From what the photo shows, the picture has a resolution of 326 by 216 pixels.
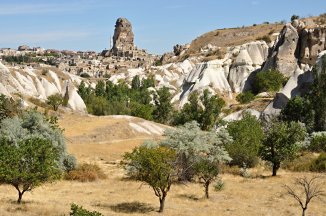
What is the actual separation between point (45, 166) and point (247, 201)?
12061 mm

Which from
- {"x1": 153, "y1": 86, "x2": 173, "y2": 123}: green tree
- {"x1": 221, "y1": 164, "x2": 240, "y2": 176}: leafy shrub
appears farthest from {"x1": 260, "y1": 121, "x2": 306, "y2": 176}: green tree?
{"x1": 153, "y1": 86, "x2": 173, "y2": 123}: green tree

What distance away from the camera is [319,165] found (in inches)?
1460

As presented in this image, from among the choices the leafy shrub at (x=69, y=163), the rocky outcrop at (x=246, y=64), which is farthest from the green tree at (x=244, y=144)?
the rocky outcrop at (x=246, y=64)

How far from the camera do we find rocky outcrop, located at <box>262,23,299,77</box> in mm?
81125

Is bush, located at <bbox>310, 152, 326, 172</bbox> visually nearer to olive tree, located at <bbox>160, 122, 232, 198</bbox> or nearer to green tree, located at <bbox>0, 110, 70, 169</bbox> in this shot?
olive tree, located at <bbox>160, 122, 232, 198</bbox>

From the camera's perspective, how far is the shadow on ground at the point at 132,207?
23.3 meters

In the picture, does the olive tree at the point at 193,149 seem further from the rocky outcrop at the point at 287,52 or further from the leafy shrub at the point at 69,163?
the rocky outcrop at the point at 287,52

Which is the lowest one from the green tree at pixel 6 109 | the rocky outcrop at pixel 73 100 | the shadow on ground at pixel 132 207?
the shadow on ground at pixel 132 207

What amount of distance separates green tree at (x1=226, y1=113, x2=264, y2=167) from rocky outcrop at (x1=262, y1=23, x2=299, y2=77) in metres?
43.0

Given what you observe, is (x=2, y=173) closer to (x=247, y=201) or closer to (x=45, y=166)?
(x=45, y=166)

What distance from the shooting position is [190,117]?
65688 mm

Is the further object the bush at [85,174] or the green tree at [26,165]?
the bush at [85,174]

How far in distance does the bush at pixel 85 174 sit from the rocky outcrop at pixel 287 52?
185 ft

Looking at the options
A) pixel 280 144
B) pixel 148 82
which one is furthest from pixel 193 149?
pixel 148 82
